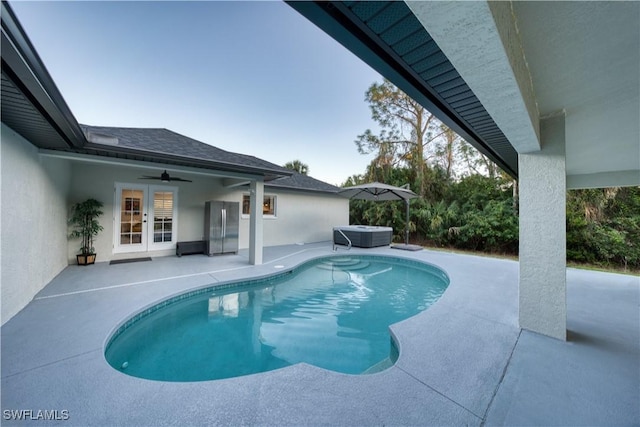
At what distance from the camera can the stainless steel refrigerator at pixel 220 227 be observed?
26.9 ft

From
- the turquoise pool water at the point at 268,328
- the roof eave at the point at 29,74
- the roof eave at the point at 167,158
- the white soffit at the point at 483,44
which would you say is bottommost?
the turquoise pool water at the point at 268,328

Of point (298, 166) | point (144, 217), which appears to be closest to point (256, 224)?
point (144, 217)

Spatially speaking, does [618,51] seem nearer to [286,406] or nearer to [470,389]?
[470,389]

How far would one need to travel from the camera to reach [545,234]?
3.10m

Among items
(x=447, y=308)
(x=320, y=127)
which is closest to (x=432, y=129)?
(x=320, y=127)

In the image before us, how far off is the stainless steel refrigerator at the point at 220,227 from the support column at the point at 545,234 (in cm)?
795

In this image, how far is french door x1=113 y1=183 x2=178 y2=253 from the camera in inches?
288

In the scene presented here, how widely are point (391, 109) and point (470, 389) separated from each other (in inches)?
628

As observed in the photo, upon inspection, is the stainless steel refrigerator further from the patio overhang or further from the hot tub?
the patio overhang

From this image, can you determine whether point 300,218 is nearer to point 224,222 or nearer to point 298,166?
point 224,222

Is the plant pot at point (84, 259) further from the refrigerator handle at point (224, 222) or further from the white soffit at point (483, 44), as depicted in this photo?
the white soffit at point (483, 44)

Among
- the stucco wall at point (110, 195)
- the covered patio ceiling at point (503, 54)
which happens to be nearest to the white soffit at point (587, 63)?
the covered patio ceiling at point (503, 54)

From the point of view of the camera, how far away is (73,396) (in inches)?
78.3

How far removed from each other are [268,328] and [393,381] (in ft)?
7.73
